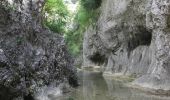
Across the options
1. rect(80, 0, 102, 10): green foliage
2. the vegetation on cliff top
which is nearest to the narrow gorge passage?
the vegetation on cliff top

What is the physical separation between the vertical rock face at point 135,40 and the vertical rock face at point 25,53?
5.19 metres

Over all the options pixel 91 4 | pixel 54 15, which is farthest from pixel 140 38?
pixel 91 4

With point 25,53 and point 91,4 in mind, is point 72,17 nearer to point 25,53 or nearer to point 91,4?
point 91,4

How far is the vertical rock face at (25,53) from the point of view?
12656mm

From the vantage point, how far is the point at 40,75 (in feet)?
51.3

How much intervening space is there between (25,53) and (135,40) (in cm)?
1568

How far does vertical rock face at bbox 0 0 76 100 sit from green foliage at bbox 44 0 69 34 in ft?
19.9

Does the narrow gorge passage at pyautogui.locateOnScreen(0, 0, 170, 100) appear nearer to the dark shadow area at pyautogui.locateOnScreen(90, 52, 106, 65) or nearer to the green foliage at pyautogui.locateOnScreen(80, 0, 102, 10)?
the green foliage at pyautogui.locateOnScreen(80, 0, 102, 10)

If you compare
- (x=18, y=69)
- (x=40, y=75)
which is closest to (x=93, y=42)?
(x=40, y=75)

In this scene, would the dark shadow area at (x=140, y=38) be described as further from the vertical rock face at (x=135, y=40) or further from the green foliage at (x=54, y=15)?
the green foliage at (x=54, y=15)

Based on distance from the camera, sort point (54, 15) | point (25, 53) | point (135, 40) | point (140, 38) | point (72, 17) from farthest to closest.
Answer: point (72, 17) → point (135, 40) → point (140, 38) → point (54, 15) → point (25, 53)

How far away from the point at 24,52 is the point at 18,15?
1.79 metres

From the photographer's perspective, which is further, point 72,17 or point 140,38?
point 72,17

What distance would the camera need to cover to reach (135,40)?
94.1 ft
